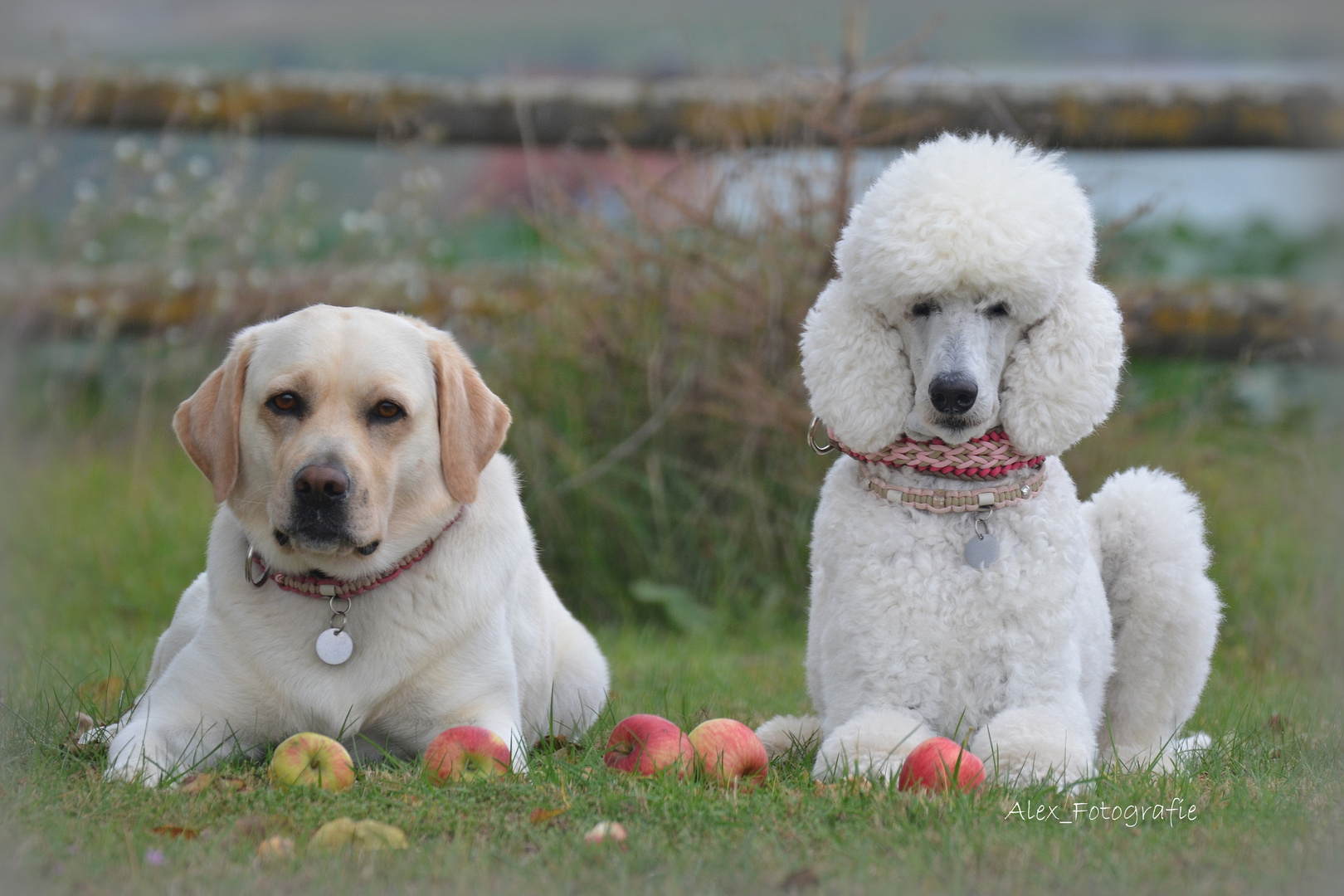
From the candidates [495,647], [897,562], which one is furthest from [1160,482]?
[495,647]

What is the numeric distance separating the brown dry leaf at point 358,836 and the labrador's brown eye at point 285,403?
1.14 metres

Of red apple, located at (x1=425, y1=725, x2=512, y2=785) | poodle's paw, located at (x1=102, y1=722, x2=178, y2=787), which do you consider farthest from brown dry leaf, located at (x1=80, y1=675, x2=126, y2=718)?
red apple, located at (x1=425, y1=725, x2=512, y2=785)

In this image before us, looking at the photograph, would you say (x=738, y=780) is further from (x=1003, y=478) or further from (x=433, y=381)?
(x=433, y=381)

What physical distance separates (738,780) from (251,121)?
18.9ft

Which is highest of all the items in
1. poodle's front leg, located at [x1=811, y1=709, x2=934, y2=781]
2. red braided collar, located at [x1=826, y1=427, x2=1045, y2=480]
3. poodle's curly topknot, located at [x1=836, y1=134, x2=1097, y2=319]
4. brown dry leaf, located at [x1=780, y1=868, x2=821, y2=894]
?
poodle's curly topknot, located at [x1=836, y1=134, x2=1097, y2=319]

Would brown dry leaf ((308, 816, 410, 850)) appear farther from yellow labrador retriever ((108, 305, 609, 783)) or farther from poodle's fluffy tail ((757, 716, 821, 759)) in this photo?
poodle's fluffy tail ((757, 716, 821, 759))

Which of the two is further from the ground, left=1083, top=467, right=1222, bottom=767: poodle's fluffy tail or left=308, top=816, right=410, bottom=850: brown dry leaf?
left=1083, top=467, right=1222, bottom=767: poodle's fluffy tail

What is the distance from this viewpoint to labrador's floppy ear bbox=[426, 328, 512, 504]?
3400 millimetres

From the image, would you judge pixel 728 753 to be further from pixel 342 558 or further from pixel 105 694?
pixel 105 694

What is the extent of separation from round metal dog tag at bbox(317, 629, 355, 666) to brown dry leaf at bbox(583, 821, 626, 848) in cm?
94

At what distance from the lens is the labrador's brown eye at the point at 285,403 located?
3287 mm

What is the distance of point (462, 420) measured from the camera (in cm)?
345

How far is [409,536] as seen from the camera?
3.39m

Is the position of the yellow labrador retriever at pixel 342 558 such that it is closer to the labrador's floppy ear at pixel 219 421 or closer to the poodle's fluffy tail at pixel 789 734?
the labrador's floppy ear at pixel 219 421
